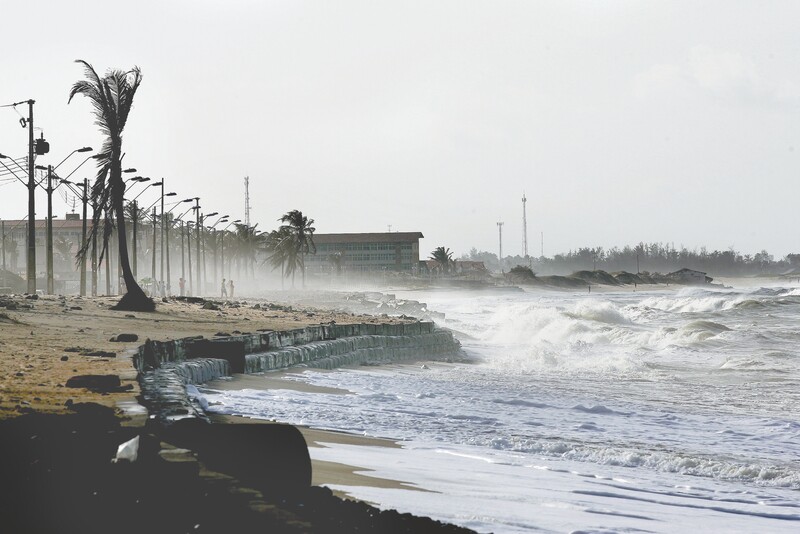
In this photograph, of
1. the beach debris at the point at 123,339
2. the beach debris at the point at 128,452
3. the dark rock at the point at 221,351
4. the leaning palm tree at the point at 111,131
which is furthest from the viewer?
the leaning palm tree at the point at 111,131

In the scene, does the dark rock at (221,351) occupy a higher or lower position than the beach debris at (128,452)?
lower

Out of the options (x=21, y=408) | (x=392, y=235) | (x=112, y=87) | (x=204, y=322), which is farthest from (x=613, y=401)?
(x=392, y=235)

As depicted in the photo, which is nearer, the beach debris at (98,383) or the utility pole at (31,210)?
the beach debris at (98,383)

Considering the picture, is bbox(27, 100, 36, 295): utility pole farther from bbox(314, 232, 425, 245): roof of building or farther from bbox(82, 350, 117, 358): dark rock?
bbox(314, 232, 425, 245): roof of building

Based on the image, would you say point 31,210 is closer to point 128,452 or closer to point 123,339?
point 123,339

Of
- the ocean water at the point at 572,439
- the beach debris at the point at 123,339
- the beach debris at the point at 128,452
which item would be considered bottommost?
the ocean water at the point at 572,439

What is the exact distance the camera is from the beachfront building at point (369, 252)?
167 meters

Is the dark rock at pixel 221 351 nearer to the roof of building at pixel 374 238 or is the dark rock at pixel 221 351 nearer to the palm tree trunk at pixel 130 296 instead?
the palm tree trunk at pixel 130 296

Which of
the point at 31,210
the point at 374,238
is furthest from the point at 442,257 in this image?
the point at 31,210

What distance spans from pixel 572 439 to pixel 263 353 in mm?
8617

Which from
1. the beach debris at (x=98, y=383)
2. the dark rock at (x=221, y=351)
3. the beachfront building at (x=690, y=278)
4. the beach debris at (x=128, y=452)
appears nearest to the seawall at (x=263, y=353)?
the dark rock at (x=221, y=351)

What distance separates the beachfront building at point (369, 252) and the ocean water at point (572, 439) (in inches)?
5567

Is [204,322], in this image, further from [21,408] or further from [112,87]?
[21,408]

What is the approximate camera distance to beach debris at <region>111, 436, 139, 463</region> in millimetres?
5004
